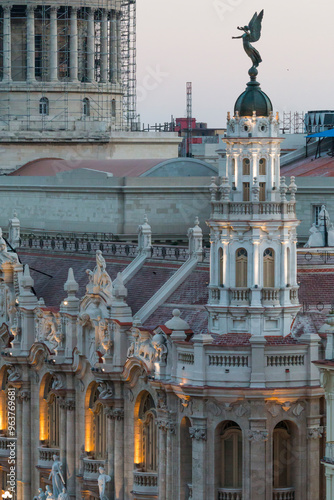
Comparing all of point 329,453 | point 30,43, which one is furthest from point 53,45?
point 329,453

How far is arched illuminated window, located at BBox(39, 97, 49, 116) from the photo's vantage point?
562ft

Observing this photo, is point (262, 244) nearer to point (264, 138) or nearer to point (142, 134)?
point (264, 138)

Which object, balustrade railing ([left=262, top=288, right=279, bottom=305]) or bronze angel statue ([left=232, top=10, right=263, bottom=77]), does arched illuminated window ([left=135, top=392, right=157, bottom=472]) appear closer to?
balustrade railing ([left=262, top=288, right=279, bottom=305])

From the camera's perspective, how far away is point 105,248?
11544 cm

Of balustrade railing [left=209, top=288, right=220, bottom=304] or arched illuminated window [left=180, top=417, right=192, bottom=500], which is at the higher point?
balustrade railing [left=209, top=288, right=220, bottom=304]

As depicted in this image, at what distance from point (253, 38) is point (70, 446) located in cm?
2477

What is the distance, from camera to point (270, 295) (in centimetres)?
9012

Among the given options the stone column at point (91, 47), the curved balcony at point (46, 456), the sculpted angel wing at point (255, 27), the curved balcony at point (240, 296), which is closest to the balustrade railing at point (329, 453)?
the curved balcony at point (240, 296)

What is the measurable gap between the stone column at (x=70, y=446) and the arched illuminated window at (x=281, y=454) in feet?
59.5

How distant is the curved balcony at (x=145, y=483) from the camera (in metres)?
96.1

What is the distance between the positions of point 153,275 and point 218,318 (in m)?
14.7

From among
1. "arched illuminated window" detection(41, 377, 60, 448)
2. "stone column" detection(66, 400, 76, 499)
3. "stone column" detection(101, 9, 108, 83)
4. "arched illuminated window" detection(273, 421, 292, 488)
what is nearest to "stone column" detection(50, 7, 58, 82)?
"stone column" detection(101, 9, 108, 83)

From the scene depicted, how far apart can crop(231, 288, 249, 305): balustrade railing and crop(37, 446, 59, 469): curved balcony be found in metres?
21.6

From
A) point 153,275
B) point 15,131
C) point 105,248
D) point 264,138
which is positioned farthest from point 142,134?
point 264,138
